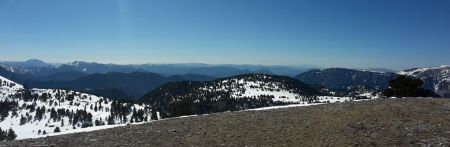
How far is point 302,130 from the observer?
19.5m

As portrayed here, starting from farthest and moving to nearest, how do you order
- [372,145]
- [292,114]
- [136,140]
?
[292,114]
[136,140]
[372,145]

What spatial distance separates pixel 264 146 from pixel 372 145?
171 inches

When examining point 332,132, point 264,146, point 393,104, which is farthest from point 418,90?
point 264,146

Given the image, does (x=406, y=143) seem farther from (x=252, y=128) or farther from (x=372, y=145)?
(x=252, y=128)

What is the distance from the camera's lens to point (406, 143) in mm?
16469

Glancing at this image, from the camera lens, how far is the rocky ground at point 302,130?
57.3 ft

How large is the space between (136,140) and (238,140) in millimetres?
5158

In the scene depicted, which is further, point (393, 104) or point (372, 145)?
point (393, 104)

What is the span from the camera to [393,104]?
83.7 ft

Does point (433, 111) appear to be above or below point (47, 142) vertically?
above

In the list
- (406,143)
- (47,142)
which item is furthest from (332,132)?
(47,142)

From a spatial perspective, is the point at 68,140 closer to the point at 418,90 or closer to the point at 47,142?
the point at 47,142

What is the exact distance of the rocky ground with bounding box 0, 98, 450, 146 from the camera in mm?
17453

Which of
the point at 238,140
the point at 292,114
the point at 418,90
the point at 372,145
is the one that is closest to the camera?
the point at 372,145
